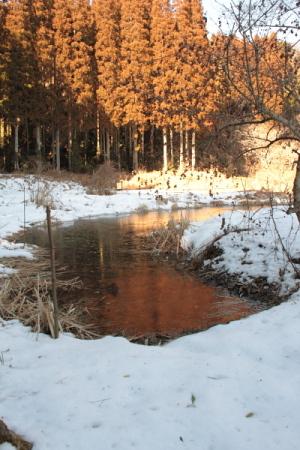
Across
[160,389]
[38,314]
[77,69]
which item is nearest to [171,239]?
[38,314]

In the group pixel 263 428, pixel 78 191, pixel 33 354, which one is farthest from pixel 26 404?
pixel 78 191

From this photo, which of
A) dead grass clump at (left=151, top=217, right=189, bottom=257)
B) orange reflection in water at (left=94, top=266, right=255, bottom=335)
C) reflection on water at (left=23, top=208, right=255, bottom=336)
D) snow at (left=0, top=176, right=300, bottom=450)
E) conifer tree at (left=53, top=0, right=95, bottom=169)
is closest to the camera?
snow at (left=0, top=176, right=300, bottom=450)

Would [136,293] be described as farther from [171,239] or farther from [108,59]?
[108,59]

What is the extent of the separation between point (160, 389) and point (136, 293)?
2.74m

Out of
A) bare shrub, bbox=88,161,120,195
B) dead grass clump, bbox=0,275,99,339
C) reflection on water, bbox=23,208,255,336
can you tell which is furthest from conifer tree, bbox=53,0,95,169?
dead grass clump, bbox=0,275,99,339

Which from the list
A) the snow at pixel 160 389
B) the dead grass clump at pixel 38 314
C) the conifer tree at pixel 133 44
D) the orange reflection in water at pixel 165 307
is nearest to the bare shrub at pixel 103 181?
the conifer tree at pixel 133 44

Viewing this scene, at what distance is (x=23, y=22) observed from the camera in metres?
21.6

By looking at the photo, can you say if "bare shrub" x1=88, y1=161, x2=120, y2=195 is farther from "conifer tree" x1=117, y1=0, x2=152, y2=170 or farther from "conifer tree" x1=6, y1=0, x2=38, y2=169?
→ "conifer tree" x1=117, y1=0, x2=152, y2=170

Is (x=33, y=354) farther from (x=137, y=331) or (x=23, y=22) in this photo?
(x=23, y=22)

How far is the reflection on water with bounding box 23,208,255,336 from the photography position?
400cm

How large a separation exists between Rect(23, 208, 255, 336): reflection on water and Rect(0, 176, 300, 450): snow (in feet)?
2.21

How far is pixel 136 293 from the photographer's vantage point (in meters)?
4.94

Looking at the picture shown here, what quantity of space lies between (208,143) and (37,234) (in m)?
6.35

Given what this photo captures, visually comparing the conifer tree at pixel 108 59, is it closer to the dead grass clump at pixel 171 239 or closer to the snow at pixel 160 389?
the dead grass clump at pixel 171 239
